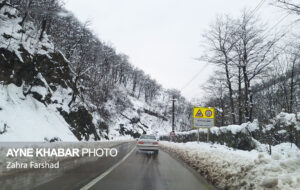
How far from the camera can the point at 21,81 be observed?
774 inches

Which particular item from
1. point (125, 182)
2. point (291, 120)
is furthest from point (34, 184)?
point (291, 120)

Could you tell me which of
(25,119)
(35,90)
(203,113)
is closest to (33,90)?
(35,90)

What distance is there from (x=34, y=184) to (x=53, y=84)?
23055 mm

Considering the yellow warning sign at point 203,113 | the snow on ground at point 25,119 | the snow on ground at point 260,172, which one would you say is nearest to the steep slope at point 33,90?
the snow on ground at point 25,119

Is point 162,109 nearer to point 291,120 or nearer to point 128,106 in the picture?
point 128,106

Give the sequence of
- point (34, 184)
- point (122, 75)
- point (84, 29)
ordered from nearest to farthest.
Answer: point (34, 184)
point (84, 29)
point (122, 75)

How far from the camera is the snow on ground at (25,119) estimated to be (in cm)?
1434

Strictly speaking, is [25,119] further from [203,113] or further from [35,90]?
[203,113]

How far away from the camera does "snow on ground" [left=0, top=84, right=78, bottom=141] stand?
14.3 m

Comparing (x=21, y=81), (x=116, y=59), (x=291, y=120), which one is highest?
(x=116, y=59)

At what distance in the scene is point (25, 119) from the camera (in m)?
16.7

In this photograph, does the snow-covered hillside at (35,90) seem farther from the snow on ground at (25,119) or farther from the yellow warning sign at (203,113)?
the yellow warning sign at (203,113)

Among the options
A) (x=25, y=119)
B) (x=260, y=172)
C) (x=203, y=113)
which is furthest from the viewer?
(x=203, y=113)

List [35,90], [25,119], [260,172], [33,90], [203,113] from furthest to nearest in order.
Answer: [35,90] < [33,90] < [203,113] < [25,119] < [260,172]
